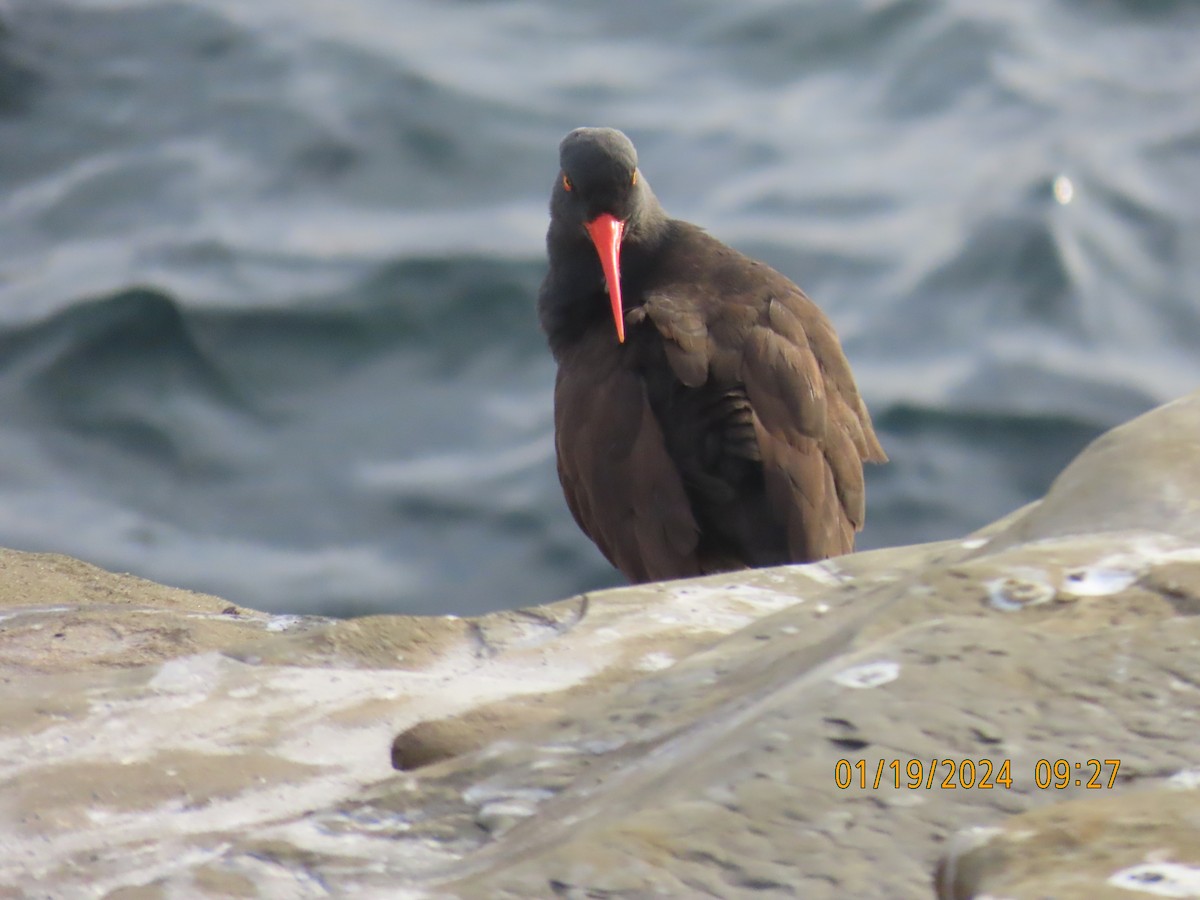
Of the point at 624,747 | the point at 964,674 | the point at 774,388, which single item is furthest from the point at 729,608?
the point at 774,388

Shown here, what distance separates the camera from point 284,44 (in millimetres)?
13141

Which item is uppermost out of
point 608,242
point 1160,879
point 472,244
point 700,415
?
point 472,244

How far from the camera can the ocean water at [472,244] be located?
9.27 m

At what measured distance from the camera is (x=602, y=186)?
535 cm

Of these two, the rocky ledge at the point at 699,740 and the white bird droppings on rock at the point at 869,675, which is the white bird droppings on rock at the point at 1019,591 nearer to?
the rocky ledge at the point at 699,740

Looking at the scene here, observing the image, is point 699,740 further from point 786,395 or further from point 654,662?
point 786,395

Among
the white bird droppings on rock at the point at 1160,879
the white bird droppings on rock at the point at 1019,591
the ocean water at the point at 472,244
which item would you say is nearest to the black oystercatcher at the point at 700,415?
the white bird droppings on rock at the point at 1019,591

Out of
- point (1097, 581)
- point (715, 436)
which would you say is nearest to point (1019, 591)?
point (1097, 581)

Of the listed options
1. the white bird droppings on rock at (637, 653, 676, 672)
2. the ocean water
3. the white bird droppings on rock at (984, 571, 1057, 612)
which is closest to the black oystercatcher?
the white bird droppings on rock at (637, 653, 676, 672)

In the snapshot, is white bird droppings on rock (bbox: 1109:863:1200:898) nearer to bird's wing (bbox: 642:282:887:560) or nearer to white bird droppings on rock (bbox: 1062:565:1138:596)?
white bird droppings on rock (bbox: 1062:565:1138:596)

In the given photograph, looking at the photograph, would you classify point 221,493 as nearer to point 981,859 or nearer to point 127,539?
point 127,539
